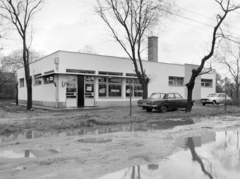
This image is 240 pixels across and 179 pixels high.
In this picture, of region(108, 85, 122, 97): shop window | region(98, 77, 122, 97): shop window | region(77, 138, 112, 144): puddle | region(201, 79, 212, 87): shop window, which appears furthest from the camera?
region(201, 79, 212, 87): shop window

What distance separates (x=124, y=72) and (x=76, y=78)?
5.52 m

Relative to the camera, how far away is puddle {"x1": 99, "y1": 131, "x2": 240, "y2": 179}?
4.63 metres

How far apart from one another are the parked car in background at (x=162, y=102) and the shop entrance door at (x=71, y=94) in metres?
6.32

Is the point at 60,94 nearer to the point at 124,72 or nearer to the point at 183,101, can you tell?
the point at 124,72

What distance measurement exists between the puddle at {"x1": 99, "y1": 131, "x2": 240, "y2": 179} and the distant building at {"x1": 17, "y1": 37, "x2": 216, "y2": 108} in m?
14.8

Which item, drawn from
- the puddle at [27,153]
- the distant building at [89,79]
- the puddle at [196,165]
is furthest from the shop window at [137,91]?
the puddle at [27,153]

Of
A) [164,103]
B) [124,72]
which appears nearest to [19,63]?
[124,72]

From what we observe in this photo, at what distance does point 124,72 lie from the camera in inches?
954

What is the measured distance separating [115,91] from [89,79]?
324 cm

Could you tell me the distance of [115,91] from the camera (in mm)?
23688

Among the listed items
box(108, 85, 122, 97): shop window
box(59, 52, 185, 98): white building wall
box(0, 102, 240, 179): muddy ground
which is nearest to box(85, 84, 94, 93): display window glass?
box(59, 52, 185, 98): white building wall

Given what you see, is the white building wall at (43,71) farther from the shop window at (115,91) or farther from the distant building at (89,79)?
the shop window at (115,91)

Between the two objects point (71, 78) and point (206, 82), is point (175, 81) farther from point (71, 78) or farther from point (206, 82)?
point (71, 78)

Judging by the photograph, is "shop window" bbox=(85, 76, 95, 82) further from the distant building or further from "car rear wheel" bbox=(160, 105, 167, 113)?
"car rear wheel" bbox=(160, 105, 167, 113)
